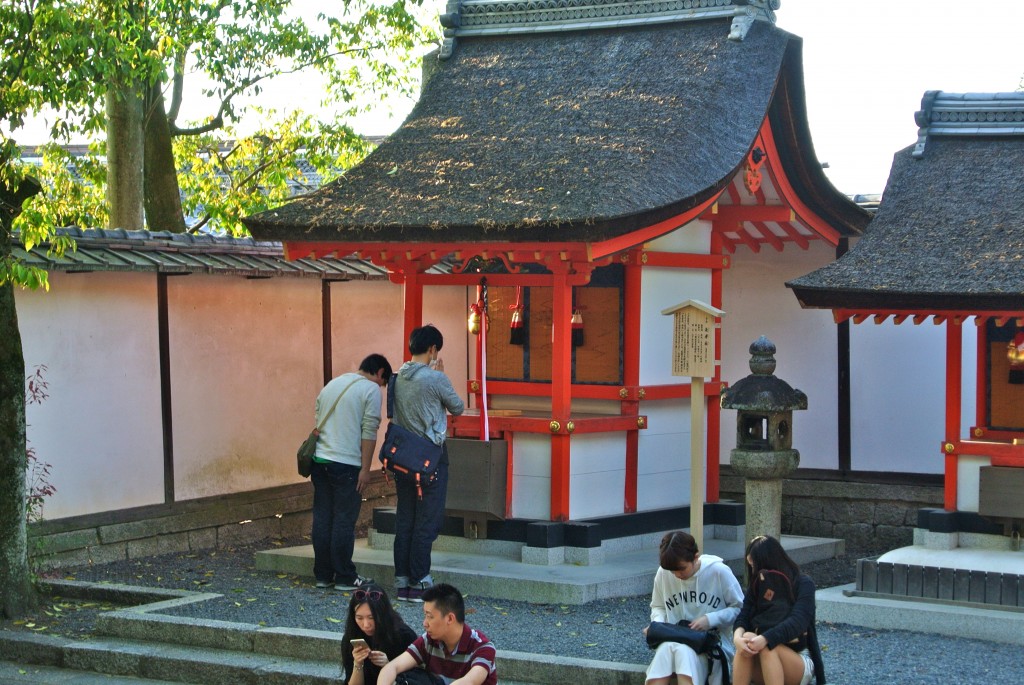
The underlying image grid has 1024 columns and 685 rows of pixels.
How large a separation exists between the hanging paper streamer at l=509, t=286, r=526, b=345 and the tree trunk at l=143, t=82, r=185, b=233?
6317mm

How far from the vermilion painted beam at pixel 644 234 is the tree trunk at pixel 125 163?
667 centimetres

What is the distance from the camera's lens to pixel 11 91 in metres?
9.65

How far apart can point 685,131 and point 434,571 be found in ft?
13.5

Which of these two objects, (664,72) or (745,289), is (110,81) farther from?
(745,289)

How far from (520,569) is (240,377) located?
4110mm

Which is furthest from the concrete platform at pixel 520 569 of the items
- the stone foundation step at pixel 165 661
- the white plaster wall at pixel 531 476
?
the stone foundation step at pixel 165 661

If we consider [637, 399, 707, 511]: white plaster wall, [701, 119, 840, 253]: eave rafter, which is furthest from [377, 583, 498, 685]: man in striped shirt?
[701, 119, 840, 253]: eave rafter

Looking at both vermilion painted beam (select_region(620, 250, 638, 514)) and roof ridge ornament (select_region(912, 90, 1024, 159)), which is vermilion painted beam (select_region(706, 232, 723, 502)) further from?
roof ridge ornament (select_region(912, 90, 1024, 159))

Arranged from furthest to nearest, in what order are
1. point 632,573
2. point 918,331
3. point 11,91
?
point 918,331
point 632,573
point 11,91

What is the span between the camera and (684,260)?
12250mm

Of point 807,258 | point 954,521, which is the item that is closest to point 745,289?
point 807,258

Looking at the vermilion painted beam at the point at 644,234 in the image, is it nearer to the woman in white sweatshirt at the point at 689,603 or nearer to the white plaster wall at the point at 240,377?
the woman in white sweatshirt at the point at 689,603

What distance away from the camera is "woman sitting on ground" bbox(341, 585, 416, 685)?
6.93 metres

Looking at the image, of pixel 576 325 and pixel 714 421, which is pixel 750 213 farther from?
pixel 576 325
